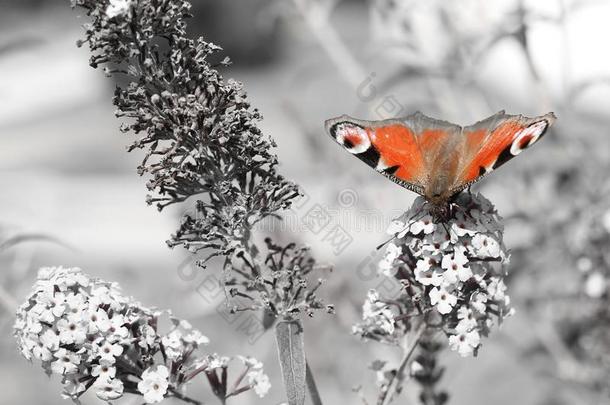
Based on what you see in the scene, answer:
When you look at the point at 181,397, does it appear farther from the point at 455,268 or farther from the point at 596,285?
the point at 596,285

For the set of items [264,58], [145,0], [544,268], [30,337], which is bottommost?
[30,337]

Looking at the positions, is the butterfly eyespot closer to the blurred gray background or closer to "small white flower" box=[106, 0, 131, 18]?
the blurred gray background

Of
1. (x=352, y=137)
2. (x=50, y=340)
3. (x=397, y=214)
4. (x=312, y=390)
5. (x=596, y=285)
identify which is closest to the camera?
(x=50, y=340)

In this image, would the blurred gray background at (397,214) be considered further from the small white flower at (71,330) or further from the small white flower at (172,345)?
the small white flower at (71,330)

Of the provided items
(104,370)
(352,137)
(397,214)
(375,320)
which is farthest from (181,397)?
(397,214)

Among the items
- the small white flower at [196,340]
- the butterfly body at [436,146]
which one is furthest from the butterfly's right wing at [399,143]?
the small white flower at [196,340]

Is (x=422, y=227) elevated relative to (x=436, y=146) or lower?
lower

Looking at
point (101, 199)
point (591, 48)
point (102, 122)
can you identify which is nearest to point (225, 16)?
point (102, 122)

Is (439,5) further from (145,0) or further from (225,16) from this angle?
(225,16)
